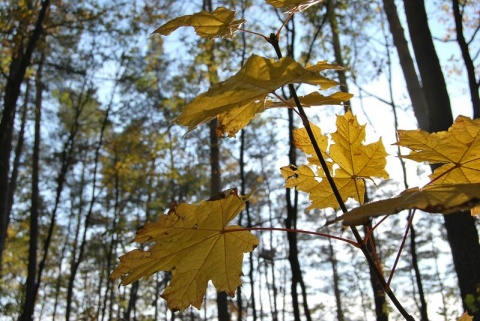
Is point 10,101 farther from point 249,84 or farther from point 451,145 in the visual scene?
point 451,145

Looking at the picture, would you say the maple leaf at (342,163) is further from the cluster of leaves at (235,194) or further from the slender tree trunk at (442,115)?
the slender tree trunk at (442,115)

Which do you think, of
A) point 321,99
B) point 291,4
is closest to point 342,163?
point 321,99

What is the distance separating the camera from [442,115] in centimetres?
322

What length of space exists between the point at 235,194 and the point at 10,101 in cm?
263

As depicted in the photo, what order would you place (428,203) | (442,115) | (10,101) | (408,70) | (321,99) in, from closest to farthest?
(428,203)
(321,99)
(10,101)
(442,115)
(408,70)

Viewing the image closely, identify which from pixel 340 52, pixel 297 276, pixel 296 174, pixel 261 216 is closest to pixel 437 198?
pixel 296 174

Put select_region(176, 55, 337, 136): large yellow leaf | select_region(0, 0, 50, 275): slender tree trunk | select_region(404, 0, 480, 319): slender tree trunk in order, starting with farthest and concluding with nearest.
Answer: select_region(404, 0, 480, 319): slender tree trunk, select_region(0, 0, 50, 275): slender tree trunk, select_region(176, 55, 337, 136): large yellow leaf

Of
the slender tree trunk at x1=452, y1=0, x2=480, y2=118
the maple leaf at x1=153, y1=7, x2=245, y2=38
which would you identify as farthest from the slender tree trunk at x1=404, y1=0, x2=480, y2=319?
the maple leaf at x1=153, y1=7, x2=245, y2=38

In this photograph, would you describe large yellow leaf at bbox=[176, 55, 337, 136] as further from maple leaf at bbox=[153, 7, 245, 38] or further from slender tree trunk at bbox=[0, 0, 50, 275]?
slender tree trunk at bbox=[0, 0, 50, 275]

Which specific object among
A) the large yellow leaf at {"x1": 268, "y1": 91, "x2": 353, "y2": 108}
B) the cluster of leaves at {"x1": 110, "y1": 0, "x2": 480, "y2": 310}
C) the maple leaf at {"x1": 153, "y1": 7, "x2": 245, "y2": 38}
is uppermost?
the maple leaf at {"x1": 153, "y1": 7, "x2": 245, "y2": 38}

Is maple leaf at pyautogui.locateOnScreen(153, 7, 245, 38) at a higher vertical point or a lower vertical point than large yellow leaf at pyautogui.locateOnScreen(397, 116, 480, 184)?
higher

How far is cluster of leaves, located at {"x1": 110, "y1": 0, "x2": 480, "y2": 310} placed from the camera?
621 millimetres

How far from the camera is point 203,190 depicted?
17125mm

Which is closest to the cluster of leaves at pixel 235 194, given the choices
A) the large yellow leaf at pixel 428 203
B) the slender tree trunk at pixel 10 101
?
the large yellow leaf at pixel 428 203
